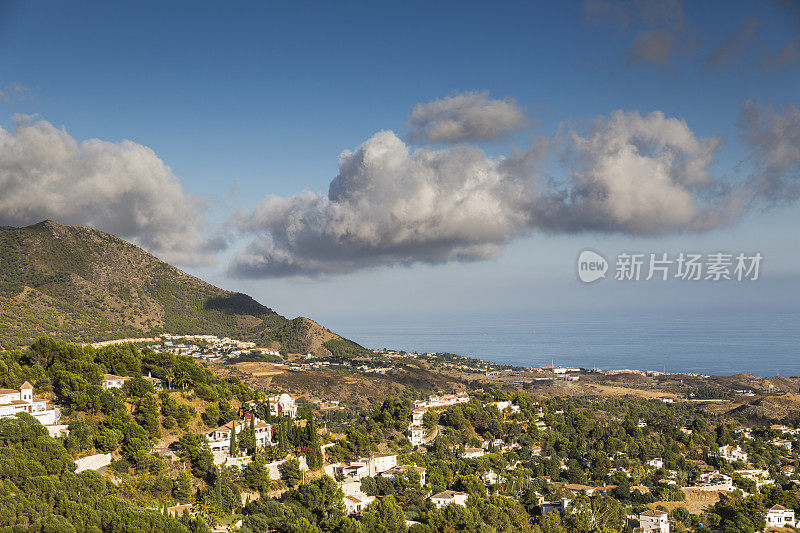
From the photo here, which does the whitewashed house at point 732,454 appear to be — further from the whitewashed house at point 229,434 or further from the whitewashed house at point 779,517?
the whitewashed house at point 229,434

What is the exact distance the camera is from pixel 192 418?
34.8m

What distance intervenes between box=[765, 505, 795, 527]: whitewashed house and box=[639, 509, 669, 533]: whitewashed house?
218 inches

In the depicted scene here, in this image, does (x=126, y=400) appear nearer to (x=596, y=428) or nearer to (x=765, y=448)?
(x=596, y=428)

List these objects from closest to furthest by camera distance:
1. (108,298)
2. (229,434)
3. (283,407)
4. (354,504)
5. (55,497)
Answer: (55,497) < (354,504) < (229,434) < (283,407) < (108,298)

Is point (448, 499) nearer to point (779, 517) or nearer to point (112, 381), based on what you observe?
point (779, 517)

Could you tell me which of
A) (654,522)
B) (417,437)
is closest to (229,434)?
(417,437)

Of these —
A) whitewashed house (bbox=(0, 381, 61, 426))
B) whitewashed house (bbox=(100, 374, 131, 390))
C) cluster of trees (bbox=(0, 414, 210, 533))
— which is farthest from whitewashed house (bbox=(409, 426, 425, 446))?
cluster of trees (bbox=(0, 414, 210, 533))

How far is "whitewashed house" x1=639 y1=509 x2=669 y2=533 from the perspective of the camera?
104ft

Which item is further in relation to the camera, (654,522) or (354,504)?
(654,522)

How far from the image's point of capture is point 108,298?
319 feet

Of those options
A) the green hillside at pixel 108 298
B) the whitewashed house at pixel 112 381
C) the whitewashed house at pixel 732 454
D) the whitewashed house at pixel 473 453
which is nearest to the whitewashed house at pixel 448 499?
the whitewashed house at pixel 473 453

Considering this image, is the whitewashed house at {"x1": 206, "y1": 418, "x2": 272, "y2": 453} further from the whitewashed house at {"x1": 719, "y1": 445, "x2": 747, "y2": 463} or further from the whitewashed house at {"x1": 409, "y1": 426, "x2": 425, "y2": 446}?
the whitewashed house at {"x1": 719, "y1": 445, "x2": 747, "y2": 463}

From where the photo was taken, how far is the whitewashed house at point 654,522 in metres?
31.7

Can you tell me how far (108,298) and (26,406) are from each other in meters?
72.8
